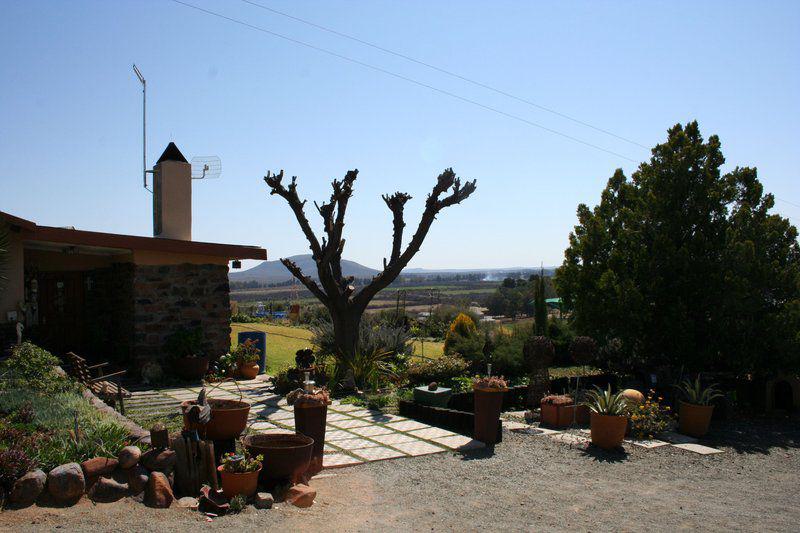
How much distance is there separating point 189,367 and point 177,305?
4.00 ft

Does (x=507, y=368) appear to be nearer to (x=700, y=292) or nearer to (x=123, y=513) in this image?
(x=700, y=292)

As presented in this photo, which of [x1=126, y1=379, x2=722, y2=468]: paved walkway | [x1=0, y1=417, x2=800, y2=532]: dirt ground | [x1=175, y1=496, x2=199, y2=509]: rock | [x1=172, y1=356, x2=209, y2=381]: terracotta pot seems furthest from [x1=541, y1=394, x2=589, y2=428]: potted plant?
[x1=172, y1=356, x2=209, y2=381]: terracotta pot

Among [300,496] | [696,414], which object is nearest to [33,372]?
[300,496]

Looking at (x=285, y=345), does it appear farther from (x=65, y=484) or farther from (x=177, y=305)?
(x=65, y=484)

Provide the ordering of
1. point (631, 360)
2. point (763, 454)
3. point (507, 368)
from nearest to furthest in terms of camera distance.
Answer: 1. point (763, 454)
2. point (631, 360)
3. point (507, 368)

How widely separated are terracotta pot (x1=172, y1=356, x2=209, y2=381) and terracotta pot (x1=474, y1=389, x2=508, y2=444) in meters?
5.44

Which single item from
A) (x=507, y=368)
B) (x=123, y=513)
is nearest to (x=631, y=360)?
(x=507, y=368)

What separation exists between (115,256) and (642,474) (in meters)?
9.95

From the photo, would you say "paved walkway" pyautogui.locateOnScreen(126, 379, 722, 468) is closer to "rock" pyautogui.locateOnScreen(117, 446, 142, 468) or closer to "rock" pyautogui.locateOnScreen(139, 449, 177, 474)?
"rock" pyautogui.locateOnScreen(139, 449, 177, 474)

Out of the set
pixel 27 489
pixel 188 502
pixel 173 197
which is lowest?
pixel 188 502

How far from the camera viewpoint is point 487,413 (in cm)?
700

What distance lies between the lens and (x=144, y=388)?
32.2ft

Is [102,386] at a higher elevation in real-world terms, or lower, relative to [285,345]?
higher

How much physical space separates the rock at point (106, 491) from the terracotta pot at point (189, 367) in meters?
6.13
